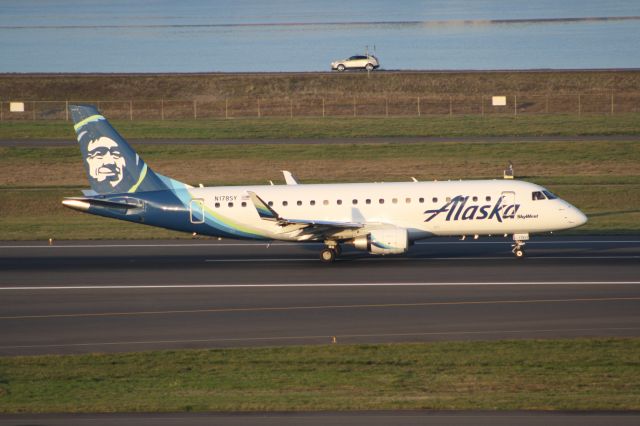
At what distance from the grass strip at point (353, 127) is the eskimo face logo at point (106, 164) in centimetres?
3813

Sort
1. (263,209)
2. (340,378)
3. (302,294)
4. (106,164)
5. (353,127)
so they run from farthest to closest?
1. (353,127)
2. (106,164)
3. (263,209)
4. (302,294)
5. (340,378)

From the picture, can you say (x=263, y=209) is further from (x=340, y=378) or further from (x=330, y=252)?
(x=340, y=378)

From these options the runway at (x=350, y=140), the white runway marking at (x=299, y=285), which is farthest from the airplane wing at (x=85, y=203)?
the runway at (x=350, y=140)

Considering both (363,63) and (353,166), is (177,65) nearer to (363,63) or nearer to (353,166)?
(363,63)

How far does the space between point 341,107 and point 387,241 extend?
190ft

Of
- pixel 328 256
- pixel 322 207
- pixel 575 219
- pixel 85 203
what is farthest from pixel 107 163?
pixel 575 219

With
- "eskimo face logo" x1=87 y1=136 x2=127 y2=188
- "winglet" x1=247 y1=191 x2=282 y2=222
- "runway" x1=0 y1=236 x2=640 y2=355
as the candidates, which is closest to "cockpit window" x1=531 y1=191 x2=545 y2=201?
"runway" x1=0 y1=236 x2=640 y2=355

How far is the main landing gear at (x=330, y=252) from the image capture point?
40469 millimetres

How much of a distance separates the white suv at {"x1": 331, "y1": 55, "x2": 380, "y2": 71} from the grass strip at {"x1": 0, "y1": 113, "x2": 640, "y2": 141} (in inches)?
1076

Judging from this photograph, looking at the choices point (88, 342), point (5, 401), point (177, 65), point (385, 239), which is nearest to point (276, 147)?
point (385, 239)

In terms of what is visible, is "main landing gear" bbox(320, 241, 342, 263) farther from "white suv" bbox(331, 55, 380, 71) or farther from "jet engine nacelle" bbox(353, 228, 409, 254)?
"white suv" bbox(331, 55, 380, 71)

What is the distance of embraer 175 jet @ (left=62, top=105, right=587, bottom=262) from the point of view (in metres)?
39.8

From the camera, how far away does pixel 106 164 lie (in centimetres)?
4156

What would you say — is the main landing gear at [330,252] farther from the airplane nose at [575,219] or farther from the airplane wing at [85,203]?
the airplane nose at [575,219]
